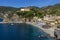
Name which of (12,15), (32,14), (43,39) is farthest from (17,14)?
(43,39)

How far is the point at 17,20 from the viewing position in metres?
137

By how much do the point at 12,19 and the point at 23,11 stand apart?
41.6ft

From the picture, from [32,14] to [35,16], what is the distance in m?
3.08

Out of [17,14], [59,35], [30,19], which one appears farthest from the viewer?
[17,14]

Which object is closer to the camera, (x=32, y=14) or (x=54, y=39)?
(x=54, y=39)

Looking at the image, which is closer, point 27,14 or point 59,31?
point 59,31

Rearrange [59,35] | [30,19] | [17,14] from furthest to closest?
[17,14] < [30,19] < [59,35]

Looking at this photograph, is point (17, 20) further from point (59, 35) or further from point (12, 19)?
point (59, 35)

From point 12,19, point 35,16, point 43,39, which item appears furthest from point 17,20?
point 43,39

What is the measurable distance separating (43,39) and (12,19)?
93.7 meters

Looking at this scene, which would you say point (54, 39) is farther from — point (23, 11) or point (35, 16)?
point (23, 11)

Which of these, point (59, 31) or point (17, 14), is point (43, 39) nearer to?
point (59, 31)

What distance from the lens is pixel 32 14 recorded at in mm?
135375

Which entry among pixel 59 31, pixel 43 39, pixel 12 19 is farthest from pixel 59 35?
pixel 12 19
